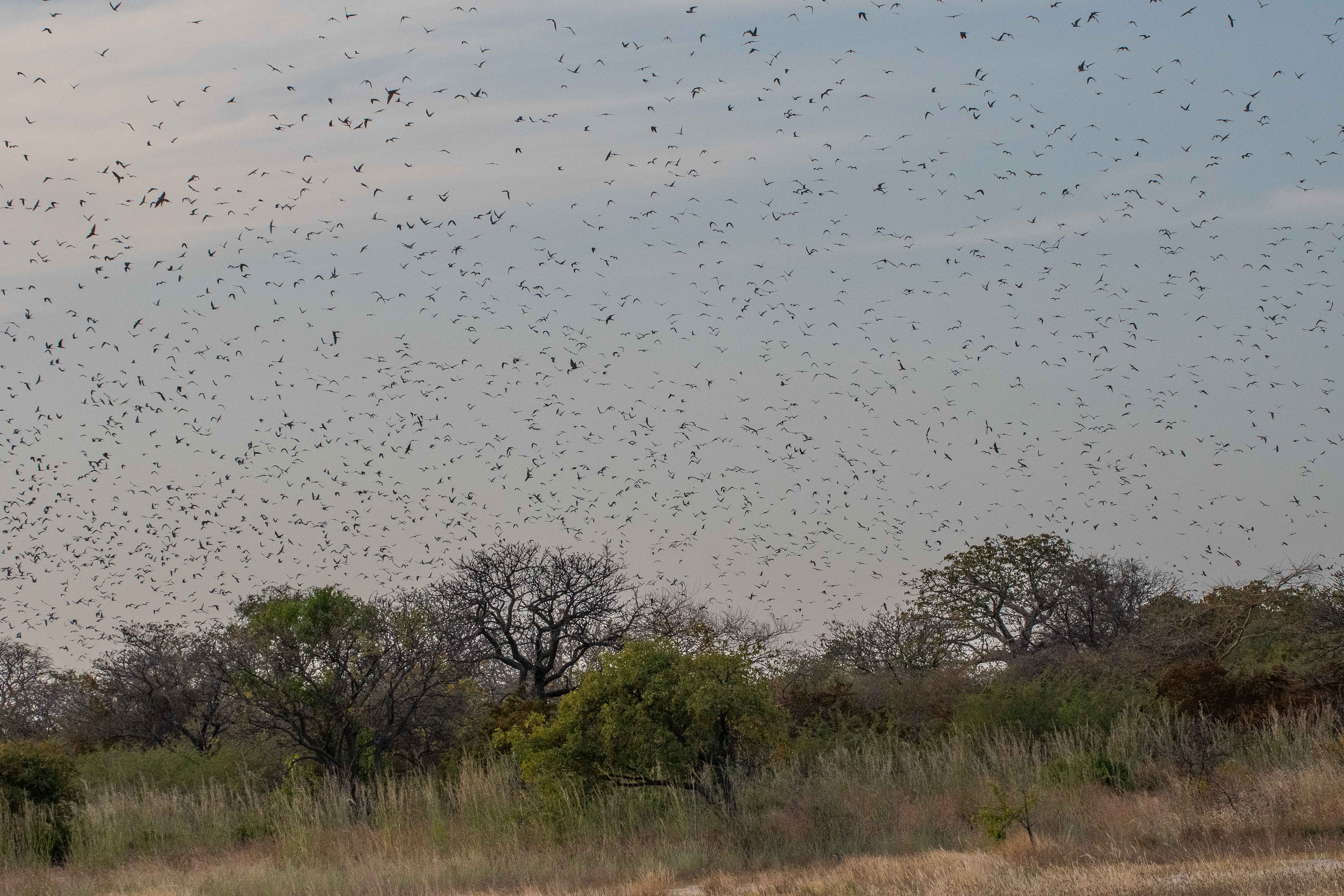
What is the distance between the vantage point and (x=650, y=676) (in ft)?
55.9

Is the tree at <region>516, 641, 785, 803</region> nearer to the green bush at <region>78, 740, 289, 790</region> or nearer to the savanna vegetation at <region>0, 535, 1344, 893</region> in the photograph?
the savanna vegetation at <region>0, 535, 1344, 893</region>

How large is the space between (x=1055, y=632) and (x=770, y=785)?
2617 cm

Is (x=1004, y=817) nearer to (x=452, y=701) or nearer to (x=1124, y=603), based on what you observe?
(x=452, y=701)

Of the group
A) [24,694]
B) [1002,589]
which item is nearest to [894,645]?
[1002,589]

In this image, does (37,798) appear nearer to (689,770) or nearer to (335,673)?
(335,673)

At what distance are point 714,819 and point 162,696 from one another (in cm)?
2341

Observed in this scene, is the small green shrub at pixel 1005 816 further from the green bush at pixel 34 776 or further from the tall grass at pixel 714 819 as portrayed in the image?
the green bush at pixel 34 776

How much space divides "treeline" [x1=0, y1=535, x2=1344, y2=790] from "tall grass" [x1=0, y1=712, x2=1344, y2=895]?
0.74 meters

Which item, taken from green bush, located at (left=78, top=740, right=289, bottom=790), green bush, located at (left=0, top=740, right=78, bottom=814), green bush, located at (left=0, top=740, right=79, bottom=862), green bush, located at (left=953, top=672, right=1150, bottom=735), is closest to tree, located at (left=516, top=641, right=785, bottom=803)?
green bush, located at (left=0, top=740, right=79, bottom=862)

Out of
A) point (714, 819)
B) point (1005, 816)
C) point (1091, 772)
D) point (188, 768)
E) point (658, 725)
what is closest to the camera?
point (1005, 816)

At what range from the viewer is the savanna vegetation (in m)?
14.8

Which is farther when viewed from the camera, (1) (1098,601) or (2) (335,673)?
(1) (1098,601)

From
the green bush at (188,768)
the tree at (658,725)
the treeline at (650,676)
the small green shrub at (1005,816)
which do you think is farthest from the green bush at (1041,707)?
the green bush at (188,768)

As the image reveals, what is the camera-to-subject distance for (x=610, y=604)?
109ft
